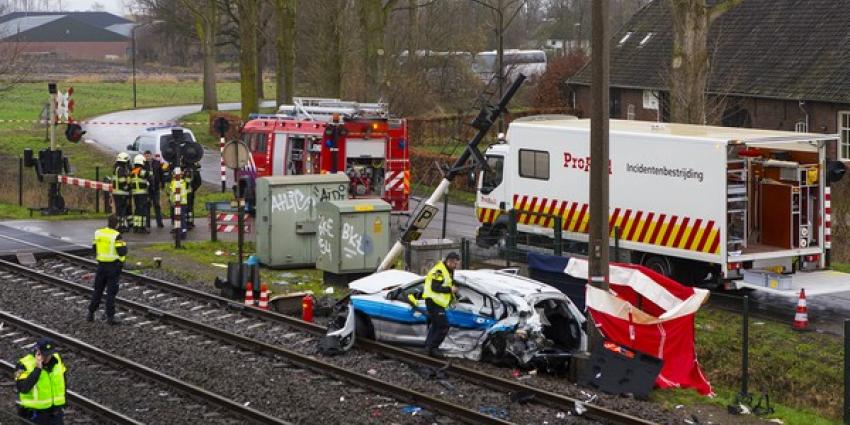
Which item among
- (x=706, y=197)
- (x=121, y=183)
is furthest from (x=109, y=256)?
(x=121, y=183)

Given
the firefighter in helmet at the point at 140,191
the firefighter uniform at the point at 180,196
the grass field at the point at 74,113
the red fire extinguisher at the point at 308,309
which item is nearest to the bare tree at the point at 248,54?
the grass field at the point at 74,113

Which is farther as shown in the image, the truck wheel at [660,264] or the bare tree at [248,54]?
the bare tree at [248,54]

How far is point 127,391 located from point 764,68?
34.9 m

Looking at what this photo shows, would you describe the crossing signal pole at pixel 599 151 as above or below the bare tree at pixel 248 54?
below

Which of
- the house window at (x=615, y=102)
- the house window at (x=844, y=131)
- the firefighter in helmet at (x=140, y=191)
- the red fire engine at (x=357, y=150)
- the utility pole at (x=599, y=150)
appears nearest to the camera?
the utility pole at (x=599, y=150)

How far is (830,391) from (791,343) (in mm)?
1769

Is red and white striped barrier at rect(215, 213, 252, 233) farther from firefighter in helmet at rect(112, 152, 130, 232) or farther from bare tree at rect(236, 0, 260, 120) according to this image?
bare tree at rect(236, 0, 260, 120)

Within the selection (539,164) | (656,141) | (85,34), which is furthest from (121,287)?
(85,34)

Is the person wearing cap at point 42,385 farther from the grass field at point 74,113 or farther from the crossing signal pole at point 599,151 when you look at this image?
the grass field at point 74,113

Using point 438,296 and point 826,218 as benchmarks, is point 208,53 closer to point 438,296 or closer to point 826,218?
point 826,218

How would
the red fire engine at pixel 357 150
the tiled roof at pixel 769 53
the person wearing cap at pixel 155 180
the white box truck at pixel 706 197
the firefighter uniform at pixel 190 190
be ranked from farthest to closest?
the tiled roof at pixel 769 53 → the red fire engine at pixel 357 150 → the firefighter uniform at pixel 190 190 → the person wearing cap at pixel 155 180 → the white box truck at pixel 706 197

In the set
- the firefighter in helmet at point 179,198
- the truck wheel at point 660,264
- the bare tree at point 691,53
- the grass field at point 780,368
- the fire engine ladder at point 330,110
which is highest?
the bare tree at point 691,53

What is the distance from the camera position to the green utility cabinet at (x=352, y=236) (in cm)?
2372

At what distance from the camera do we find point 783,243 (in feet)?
74.3
